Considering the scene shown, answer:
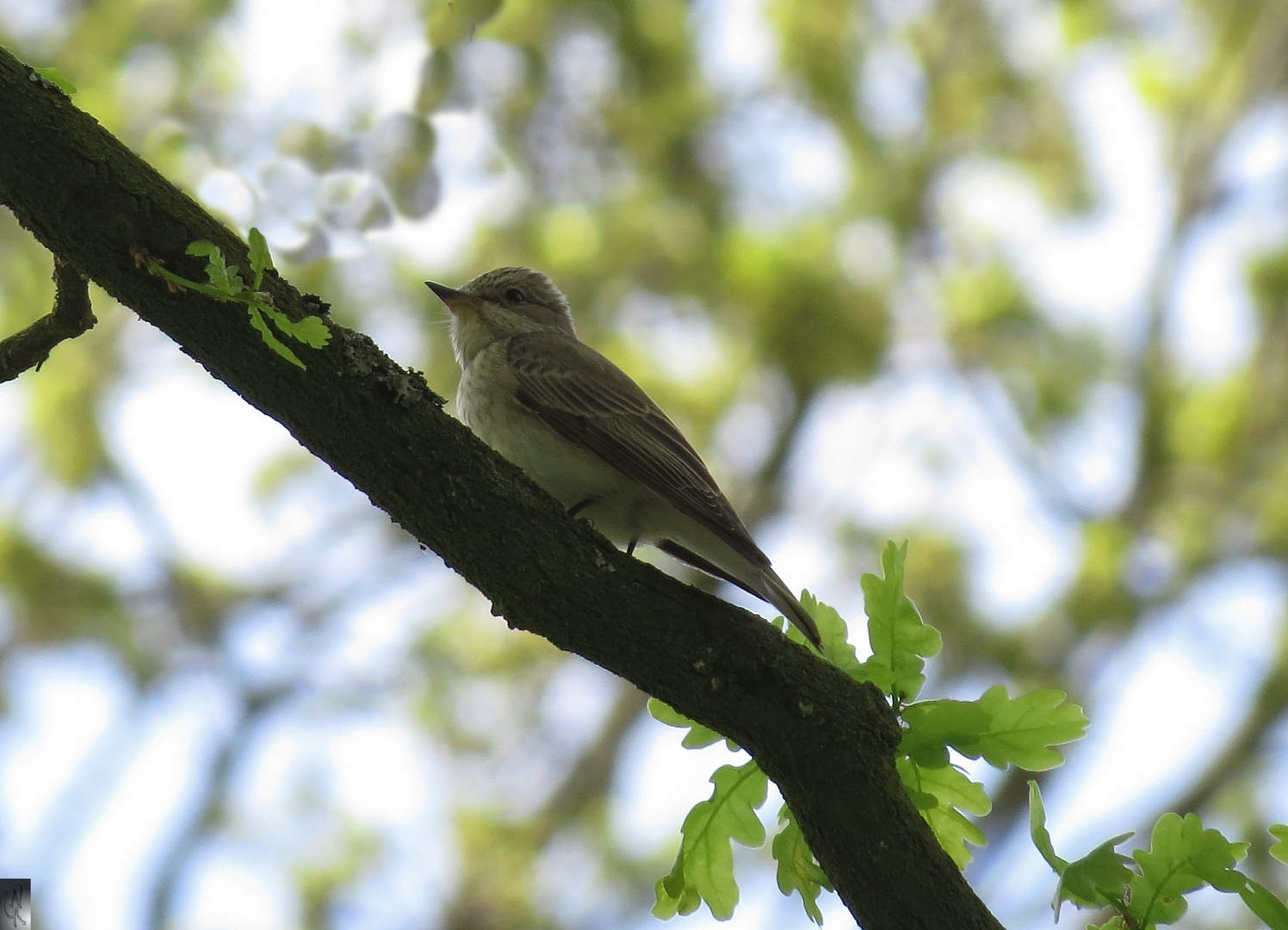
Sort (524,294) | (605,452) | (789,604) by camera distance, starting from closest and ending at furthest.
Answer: (789,604) → (605,452) → (524,294)

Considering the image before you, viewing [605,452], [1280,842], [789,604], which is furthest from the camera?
[605,452]

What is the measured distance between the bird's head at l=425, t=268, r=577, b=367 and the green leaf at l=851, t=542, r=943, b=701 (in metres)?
3.84

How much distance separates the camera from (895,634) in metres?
3.29

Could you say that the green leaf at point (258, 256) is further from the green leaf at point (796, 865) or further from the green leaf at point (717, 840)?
the green leaf at point (796, 865)

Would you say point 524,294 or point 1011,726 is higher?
point 524,294

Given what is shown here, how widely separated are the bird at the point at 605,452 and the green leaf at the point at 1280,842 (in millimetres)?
2038

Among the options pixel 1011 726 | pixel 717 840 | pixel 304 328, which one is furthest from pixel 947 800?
pixel 304 328

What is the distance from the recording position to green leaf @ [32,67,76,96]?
10.1 feet

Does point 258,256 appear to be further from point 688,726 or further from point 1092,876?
point 1092,876

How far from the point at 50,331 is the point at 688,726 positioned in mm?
2086

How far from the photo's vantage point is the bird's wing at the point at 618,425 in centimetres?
516

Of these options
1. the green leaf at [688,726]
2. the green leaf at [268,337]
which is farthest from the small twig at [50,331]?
the green leaf at [688,726]

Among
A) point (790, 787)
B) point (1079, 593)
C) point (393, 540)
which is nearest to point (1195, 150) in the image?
point (1079, 593)

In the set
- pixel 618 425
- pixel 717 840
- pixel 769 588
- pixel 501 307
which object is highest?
pixel 501 307
